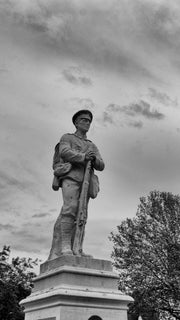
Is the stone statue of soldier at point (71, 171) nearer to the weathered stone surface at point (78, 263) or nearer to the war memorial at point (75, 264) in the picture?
the war memorial at point (75, 264)

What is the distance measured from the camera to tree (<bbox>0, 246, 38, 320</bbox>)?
90.0ft

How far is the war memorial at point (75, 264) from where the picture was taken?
8.09 m

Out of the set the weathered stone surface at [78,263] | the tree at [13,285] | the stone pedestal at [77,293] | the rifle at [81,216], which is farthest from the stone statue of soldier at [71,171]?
the tree at [13,285]

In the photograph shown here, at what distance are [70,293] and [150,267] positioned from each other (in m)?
23.6

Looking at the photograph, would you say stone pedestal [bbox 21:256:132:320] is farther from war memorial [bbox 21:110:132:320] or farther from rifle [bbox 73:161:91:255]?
rifle [bbox 73:161:91:255]

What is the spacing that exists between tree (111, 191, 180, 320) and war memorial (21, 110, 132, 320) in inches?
846

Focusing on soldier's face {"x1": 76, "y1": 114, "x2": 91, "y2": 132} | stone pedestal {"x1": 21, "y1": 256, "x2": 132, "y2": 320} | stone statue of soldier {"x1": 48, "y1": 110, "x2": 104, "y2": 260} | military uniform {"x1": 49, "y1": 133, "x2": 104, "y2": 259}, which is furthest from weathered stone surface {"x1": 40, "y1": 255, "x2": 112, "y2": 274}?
soldier's face {"x1": 76, "y1": 114, "x2": 91, "y2": 132}

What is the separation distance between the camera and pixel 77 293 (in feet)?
26.2

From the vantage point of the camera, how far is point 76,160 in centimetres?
→ 987

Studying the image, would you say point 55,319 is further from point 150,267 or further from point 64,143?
point 150,267

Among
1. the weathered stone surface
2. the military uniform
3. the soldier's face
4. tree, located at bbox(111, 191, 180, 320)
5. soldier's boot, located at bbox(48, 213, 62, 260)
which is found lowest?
the weathered stone surface

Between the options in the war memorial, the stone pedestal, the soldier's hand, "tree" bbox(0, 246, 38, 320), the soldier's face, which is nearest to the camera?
the stone pedestal

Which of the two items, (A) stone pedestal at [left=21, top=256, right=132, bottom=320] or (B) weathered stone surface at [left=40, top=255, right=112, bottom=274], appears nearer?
(A) stone pedestal at [left=21, top=256, right=132, bottom=320]

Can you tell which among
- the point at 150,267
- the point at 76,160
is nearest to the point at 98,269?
the point at 76,160
